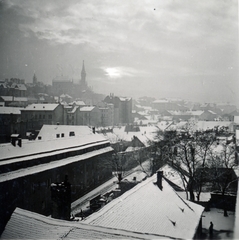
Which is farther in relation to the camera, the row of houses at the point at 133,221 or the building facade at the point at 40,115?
the building facade at the point at 40,115

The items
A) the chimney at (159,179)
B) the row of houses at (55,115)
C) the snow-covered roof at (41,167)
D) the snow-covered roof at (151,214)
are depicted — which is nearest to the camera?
the snow-covered roof at (151,214)

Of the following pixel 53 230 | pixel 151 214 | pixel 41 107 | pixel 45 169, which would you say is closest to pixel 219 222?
pixel 151 214

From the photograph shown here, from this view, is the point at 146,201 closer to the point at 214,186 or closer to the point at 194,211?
the point at 194,211

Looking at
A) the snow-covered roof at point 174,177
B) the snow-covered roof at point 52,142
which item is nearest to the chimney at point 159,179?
the snow-covered roof at point 174,177

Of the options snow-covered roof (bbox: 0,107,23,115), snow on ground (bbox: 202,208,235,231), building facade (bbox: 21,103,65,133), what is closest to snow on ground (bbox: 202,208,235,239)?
snow on ground (bbox: 202,208,235,231)

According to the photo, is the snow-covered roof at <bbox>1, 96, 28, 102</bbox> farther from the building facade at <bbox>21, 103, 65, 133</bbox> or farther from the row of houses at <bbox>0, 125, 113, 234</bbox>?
the row of houses at <bbox>0, 125, 113, 234</bbox>

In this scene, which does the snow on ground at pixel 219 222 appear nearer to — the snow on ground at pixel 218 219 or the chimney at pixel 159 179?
the snow on ground at pixel 218 219

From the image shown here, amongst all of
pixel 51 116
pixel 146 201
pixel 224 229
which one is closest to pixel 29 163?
pixel 146 201
